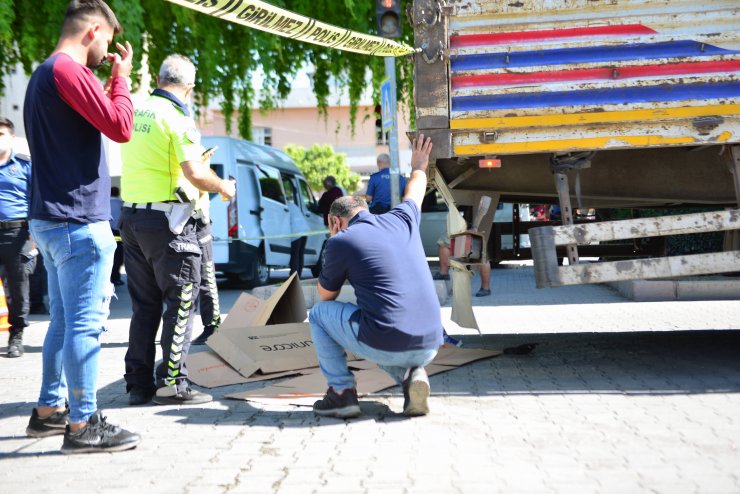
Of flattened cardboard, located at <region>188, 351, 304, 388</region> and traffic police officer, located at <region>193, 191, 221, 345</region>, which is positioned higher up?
traffic police officer, located at <region>193, 191, 221, 345</region>

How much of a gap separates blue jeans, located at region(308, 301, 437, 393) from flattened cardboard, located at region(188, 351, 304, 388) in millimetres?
1177

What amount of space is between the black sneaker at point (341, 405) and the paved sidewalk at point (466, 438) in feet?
0.17

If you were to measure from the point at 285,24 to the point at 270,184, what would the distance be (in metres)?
9.98

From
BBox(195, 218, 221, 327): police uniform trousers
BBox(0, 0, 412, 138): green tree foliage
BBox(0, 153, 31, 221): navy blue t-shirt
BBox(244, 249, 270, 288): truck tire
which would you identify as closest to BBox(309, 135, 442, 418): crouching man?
BBox(195, 218, 221, 327): police uniform trousers

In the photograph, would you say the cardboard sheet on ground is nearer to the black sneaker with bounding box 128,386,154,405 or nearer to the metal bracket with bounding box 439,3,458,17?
the black sneaker with bounding box 128,386,154,405

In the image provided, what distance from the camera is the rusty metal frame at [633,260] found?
5.60m

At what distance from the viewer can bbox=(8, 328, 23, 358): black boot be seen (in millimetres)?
7773

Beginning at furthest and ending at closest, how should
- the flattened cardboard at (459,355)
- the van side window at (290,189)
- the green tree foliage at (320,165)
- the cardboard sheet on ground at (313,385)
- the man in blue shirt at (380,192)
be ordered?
the green tree foliage at (320,165)
the van side window at (290,189)
the man in blue shirt at (380,192)
the flattened cardboard at (459,355)
the cardboard sheet on ground at (313,385)

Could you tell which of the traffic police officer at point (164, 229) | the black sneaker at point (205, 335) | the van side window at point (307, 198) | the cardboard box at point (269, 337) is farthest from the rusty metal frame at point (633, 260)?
the van side window at point (307, 198)

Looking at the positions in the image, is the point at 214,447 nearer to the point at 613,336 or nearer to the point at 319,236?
the point at 613,336

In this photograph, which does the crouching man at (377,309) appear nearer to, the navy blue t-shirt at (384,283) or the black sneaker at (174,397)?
the navy blue t-shirt at (384,283)

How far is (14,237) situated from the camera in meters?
7.95

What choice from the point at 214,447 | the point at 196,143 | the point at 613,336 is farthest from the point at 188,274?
the point at 613,336

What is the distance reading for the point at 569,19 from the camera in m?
5.78
